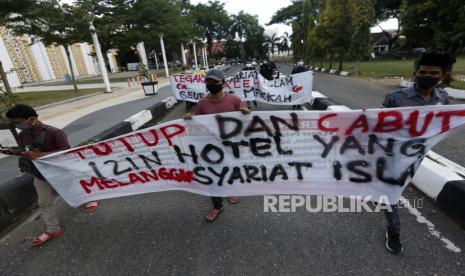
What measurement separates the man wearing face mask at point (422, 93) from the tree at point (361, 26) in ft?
66.3

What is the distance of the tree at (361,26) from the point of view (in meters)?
19.9

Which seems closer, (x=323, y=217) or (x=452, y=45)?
(x=323, y=217)

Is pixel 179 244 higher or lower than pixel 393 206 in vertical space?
lower

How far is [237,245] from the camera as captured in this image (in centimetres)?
280

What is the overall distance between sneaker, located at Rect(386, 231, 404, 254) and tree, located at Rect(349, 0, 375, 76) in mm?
20672

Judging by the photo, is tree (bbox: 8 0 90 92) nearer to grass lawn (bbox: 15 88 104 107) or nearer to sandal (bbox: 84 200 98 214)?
grass lawn (bbox: 15 88 104 107)

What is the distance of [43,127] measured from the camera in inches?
116

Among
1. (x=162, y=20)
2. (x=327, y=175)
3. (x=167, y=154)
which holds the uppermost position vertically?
(x=162, y=20)

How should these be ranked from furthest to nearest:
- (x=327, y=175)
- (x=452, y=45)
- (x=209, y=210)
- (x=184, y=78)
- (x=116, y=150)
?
(x=452, y=45) → (x=184, y=78) → (x=209, y=210) → (x=116, y=150) → (x=327, y=175)

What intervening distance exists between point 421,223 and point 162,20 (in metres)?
29.4

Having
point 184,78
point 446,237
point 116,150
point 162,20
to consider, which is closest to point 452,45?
point 184,78

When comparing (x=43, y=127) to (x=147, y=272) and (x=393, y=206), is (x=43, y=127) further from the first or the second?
(x=393, y=206)

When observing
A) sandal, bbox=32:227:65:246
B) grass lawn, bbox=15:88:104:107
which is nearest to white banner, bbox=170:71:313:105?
sandal, bbox=32:227:65:246

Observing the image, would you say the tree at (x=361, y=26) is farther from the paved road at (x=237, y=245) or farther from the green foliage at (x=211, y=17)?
the green foliage at (x=211, y=17)
